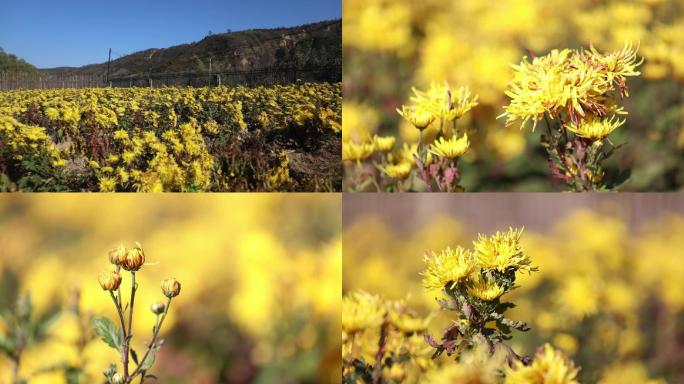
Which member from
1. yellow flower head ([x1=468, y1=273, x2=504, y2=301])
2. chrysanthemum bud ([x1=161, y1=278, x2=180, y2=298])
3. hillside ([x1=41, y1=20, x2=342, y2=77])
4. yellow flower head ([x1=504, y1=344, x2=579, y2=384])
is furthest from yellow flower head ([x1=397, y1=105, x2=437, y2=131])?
chrysanthemum bud ([x1=161, y1=278, x2=180, y2=298])

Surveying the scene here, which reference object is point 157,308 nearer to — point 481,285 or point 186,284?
point 186,284

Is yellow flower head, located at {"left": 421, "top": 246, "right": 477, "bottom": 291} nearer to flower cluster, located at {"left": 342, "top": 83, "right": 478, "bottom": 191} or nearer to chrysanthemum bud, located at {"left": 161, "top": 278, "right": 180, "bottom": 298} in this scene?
flower cluster, located at {"left": 342, "top": 83, "right": 478, "bottom": 191}

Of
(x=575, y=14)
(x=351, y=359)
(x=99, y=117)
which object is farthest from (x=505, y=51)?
(x=99, y=117)

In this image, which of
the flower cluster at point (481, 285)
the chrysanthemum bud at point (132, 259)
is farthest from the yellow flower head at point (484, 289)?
the chrysanthemum bud at point (132, 259)

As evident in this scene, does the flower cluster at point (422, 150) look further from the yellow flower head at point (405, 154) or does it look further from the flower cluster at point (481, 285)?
the flower cluster at point (481, 285)

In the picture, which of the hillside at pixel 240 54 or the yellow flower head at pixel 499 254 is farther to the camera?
the hillside at pixel 240 54

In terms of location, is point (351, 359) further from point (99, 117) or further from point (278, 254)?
point (99, 117)

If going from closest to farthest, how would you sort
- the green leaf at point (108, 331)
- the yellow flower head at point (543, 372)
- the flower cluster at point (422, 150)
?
the yellow flower head at point (543, 372) → the flower cluster at point (422, 150) → the green leaf at point (108, 331)
